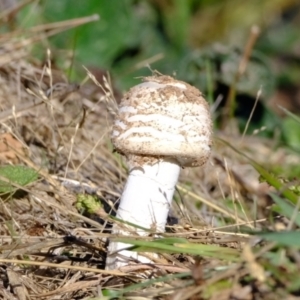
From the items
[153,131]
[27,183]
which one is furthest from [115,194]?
[153,131]

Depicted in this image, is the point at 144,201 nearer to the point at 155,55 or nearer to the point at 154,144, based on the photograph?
the point at 154,144

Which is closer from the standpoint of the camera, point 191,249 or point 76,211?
point 191,249

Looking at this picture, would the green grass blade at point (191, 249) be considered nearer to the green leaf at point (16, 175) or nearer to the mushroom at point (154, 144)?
the mushroom at point (154, 144)

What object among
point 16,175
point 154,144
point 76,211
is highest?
point 154,144

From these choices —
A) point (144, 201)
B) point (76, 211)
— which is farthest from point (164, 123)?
point (76, 211)

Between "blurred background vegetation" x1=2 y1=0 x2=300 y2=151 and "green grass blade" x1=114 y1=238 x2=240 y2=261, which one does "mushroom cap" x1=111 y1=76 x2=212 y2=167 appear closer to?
"green grass blade" x1=114 y1=238 x2=240 y2=261

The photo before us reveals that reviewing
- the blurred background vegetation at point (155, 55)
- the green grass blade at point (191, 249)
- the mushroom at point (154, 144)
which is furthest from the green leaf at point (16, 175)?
the blurred background vegetation at point (155, 55)

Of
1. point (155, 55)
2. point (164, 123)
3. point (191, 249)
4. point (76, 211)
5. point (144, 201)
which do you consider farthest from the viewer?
point (155, 55)
